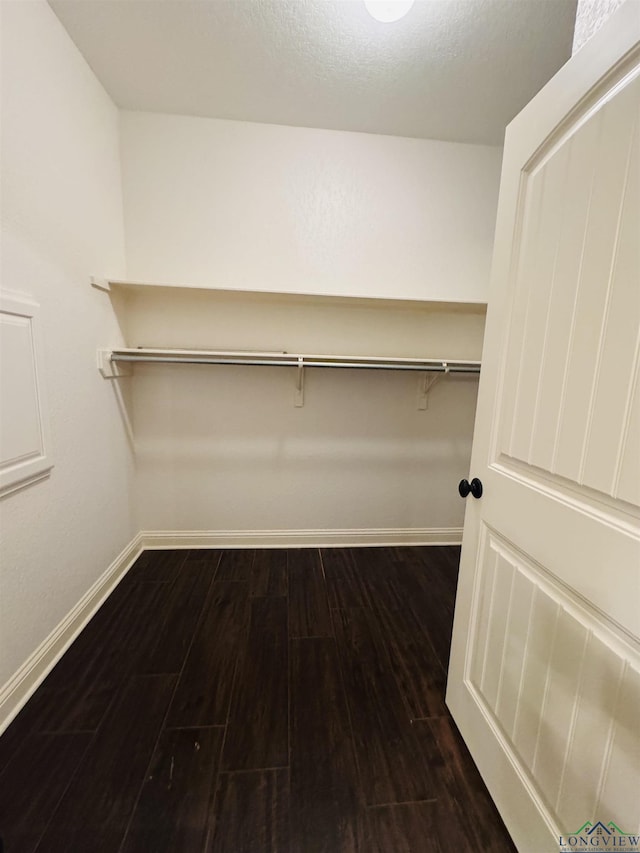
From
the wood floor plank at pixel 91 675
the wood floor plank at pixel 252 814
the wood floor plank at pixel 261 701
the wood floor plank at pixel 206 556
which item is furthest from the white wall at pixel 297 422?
the wood floor plank at pixel 252 814

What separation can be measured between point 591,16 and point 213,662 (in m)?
2.33

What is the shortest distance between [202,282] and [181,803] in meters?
2.17

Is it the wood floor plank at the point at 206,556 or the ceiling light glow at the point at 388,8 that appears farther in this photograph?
the wood floor plank at the point at 206,556

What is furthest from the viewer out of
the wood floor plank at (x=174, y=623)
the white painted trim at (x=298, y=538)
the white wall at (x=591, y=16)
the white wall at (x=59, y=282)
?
the white painted trim at (x=298, y=538)

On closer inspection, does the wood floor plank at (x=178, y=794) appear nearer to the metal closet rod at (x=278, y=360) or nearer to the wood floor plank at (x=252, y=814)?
the wood floor plank at (x=252, y=814)

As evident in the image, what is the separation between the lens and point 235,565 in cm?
209

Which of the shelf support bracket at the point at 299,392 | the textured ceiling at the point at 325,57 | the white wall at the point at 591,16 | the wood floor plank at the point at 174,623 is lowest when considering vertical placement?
the wood floor plank at the point at 174,623

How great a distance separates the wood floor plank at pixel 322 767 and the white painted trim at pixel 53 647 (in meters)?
0.98

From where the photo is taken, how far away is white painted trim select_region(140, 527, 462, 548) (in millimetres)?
2230

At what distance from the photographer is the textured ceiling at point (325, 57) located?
1.27m

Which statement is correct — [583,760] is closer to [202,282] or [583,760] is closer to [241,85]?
[202,282]

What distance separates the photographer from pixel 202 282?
76.8 inches

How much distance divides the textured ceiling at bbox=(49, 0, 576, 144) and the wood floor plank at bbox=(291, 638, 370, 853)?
101 inches

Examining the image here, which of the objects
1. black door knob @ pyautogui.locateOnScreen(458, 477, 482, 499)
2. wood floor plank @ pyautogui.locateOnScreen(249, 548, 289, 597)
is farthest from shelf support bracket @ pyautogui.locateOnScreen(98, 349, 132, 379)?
black door knob @ pyautogui.locateOnScreen(458, 477, 482, 499)
